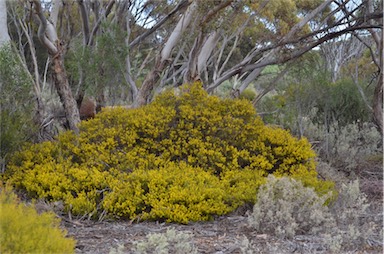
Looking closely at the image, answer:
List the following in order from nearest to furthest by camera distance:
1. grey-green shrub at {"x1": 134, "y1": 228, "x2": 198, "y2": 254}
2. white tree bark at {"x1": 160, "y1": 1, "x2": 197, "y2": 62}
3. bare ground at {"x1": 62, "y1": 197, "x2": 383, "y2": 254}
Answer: grey-green shrub at {"x1": 134, "y1": 228, "x2": 198, "y2": 254} → bare ground at {"x1": 62, "y1": 197, "x2": 383, "y2": 254} → white tree bark at {"x1": 160, "y1": 1, "x2": 197, "y2": 62}

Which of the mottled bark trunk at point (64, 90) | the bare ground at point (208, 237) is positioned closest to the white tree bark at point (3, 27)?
the mottled bark trunk at point (64, 90)

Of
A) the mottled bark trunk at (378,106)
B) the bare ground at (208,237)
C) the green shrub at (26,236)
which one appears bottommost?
the bare ground at (208,237)

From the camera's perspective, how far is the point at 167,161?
22.1 ft

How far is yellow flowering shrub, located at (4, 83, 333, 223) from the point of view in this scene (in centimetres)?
575

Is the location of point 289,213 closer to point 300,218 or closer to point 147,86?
point 300,218

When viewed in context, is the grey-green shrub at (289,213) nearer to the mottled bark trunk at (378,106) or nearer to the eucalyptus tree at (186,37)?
the eucalyptus tree at (186,37)

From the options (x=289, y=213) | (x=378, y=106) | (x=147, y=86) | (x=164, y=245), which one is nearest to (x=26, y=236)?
(x=164, y=245)

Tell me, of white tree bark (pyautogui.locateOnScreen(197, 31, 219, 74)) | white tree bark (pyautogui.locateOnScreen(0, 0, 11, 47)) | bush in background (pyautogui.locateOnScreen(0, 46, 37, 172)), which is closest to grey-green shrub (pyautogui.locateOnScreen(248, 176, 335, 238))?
bush in background (pyautogui.locateOnScreen(0, 46, 37, 172))

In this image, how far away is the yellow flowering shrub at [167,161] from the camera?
18.9 feet

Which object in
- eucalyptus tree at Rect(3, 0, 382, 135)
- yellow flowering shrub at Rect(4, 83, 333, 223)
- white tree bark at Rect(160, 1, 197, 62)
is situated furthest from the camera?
white tree bark at Rect(160, 1, 197, 62)

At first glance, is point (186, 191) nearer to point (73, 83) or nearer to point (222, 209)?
point (222, 209)

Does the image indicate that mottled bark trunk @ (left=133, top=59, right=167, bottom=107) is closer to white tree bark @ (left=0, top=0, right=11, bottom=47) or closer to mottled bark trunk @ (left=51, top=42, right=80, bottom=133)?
mottled bark trunk @ (left=51, top=42, right=80, bottom=133)

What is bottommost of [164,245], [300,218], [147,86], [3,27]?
[164,245]

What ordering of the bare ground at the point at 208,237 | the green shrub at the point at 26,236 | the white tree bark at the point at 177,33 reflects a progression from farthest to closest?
the white tree bark at the point at 177,33 → the bare ground at the point at 208,237 → the green shrub at the point at 26,236
